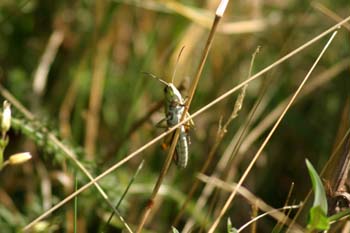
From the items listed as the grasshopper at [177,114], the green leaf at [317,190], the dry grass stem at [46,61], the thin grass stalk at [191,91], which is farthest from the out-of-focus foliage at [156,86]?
the green leaf at [317,190]

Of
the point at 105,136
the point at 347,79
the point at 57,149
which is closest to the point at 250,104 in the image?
the point at 347,79

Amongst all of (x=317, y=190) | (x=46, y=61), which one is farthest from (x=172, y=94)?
(x=46, y=61)

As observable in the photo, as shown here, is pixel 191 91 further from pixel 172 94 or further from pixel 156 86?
pixel 156 86

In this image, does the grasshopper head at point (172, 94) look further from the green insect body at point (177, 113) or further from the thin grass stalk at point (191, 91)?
the thin grass stalk at point (191, 91)

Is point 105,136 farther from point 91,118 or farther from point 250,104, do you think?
point 250,104

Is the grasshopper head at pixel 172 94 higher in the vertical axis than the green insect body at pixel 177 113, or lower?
higher

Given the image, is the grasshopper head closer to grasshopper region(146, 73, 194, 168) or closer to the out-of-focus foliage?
grasshopper region(146, 73, 194, 168)

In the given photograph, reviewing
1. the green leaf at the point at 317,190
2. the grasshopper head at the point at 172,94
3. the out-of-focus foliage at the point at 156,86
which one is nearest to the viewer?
the green leaf at the point at 317,190

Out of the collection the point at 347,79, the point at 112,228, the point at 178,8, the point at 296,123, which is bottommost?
the point at 112,228
